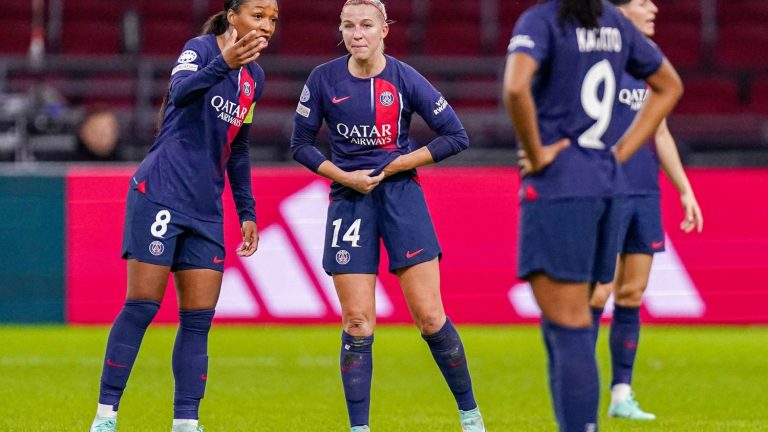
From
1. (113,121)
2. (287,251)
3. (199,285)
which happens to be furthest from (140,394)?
(113,121)

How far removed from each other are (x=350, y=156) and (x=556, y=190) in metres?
1.74

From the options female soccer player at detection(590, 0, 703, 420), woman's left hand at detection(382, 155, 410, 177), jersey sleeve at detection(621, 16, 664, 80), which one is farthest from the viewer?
female soccer player at detection(590, 0, 703, 420)

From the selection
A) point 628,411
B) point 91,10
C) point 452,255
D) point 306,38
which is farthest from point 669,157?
point 91,10

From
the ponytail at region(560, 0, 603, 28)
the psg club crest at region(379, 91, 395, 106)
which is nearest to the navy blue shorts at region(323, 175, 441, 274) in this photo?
the psg club crest at region(379, 91, 395, 106)

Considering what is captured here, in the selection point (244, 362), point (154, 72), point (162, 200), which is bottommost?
point (244, 362)

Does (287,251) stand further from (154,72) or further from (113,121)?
(154,72)

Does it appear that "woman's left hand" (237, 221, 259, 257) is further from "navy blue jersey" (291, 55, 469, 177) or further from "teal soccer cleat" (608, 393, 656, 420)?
"teal soccer cleat" (608, 393, 656, 420)

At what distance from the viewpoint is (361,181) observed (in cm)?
599

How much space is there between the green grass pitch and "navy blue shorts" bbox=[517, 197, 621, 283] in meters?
2.37

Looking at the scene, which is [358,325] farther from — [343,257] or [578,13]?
[578,13]

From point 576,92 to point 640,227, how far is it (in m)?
3.01

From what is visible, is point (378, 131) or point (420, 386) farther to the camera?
point (420, 386)

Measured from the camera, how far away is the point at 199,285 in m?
6.00

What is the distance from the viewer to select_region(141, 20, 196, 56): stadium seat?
55.9 feet
